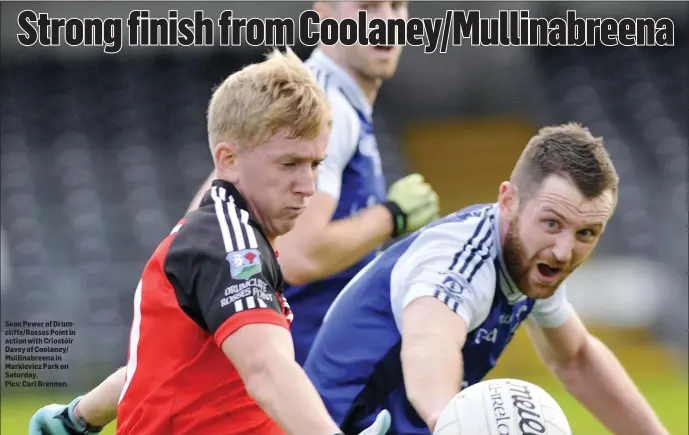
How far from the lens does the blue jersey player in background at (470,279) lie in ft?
12.5

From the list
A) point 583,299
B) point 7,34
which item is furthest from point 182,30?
point 7,34

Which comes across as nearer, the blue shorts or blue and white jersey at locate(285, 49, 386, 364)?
the blue shorts

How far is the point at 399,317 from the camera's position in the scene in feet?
12.9

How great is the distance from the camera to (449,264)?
384 cm

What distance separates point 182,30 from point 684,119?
15.1m

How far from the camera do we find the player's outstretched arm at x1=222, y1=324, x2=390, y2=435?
268 centimetres

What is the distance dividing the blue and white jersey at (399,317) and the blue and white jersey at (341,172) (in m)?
1.07

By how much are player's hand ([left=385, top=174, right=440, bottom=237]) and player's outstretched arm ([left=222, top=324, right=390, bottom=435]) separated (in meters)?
2.57

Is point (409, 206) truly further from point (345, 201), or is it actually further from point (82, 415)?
point (82, 415)

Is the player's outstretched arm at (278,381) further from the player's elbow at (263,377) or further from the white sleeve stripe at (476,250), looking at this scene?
the white sleeve stripe at (476,250)

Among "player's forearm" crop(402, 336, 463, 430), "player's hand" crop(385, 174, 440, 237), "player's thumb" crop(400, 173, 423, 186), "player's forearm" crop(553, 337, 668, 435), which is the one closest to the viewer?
"player's forearm" crop(402, 336, 463, 430)

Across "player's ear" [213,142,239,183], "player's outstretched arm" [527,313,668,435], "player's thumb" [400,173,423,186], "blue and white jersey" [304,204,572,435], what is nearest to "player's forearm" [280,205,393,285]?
"player's thumb" [400,173,423,186]

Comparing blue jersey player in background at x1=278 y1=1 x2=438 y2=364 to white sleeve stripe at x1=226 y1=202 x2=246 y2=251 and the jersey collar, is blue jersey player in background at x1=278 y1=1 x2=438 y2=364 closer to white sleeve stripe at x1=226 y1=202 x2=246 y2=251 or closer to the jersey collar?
the jersey collar

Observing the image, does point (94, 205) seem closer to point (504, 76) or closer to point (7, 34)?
point (7, 34)
